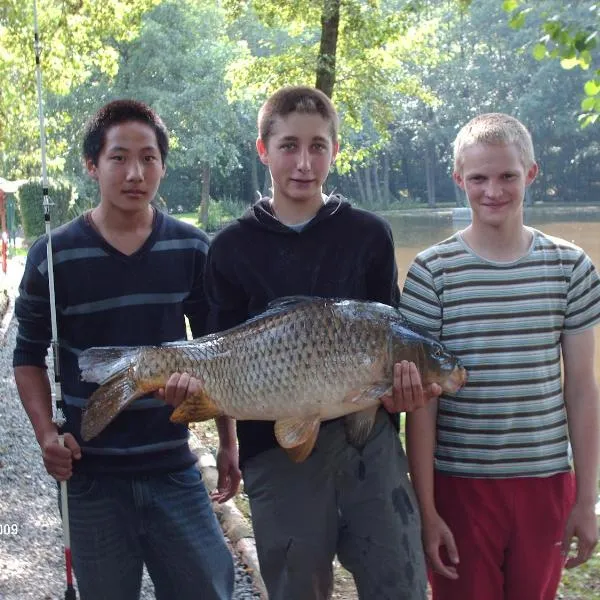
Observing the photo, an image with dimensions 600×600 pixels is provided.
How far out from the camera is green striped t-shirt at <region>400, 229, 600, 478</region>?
118 inches

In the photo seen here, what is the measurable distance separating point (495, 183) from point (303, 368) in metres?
0.94

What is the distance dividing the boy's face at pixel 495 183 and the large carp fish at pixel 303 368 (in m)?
0.53

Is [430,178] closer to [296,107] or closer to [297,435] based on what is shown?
[296,107]

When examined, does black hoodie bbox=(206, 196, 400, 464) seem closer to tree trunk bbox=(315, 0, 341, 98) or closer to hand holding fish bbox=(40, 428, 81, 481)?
hand holding fish bbox=(40, 428, 81, 481)

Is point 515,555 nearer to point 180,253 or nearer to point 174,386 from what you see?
point 174,386

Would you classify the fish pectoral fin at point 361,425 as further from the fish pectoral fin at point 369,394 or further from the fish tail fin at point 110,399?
the fish tail fin at point 110,399

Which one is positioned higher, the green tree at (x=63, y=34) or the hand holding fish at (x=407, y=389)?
the green tree at (x=63, y=34)

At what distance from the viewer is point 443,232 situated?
41.6 m

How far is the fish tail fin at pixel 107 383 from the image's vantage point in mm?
2885

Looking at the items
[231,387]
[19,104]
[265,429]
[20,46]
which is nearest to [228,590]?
[265,429]

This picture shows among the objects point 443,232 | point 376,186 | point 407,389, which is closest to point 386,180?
point 376,186

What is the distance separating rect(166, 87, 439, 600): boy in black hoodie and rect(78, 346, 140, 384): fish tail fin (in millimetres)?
176

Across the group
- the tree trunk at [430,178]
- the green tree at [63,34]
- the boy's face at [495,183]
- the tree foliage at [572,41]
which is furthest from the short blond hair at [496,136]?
the tree trunk at [430,178]

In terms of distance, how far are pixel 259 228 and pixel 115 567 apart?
4.15 ft
